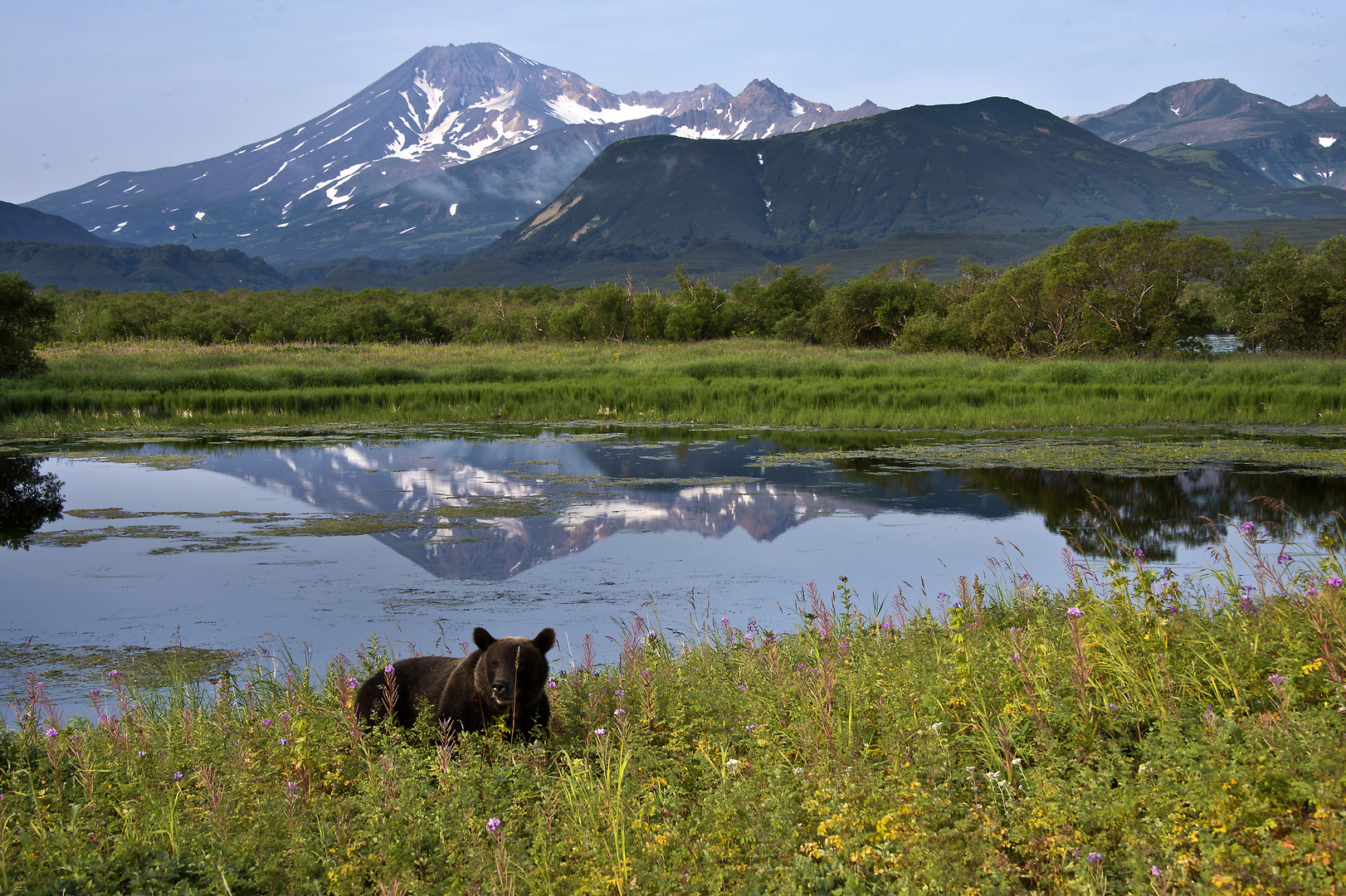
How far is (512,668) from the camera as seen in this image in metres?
4.84

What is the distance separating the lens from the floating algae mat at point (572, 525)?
9594 millimetres

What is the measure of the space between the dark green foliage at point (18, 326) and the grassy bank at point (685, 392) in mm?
1088

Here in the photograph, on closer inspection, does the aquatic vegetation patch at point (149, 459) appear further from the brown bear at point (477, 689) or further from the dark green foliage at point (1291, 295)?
the dark green foliage at point (1291, 295)

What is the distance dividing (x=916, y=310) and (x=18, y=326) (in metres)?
40.2

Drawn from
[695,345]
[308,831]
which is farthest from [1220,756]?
[695,345]

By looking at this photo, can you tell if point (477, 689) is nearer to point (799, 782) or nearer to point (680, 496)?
point (799, 782)

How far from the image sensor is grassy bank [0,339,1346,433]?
26.1 metres

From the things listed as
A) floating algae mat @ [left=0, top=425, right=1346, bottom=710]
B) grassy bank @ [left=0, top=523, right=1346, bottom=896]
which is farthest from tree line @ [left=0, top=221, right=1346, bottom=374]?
grassy bank @ [left=0, top=523, right=1346, bottom=896]

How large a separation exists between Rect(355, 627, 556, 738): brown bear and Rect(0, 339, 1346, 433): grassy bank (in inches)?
871

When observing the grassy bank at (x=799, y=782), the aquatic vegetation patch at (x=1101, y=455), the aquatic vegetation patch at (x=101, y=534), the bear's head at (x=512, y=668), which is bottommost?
the aquatic vegetation patch at (x=1101, y=455)

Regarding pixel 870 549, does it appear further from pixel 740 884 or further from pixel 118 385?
pixel 118 385

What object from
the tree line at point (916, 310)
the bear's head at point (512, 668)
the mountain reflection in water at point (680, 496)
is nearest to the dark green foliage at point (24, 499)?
the mountain reflection in water at point (680, 496)

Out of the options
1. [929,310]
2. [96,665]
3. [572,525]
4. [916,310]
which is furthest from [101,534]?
[916,310]

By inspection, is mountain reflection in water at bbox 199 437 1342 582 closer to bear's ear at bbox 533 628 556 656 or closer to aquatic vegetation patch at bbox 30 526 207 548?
aquatic vegetation patch at bbox 30 526 207 548
